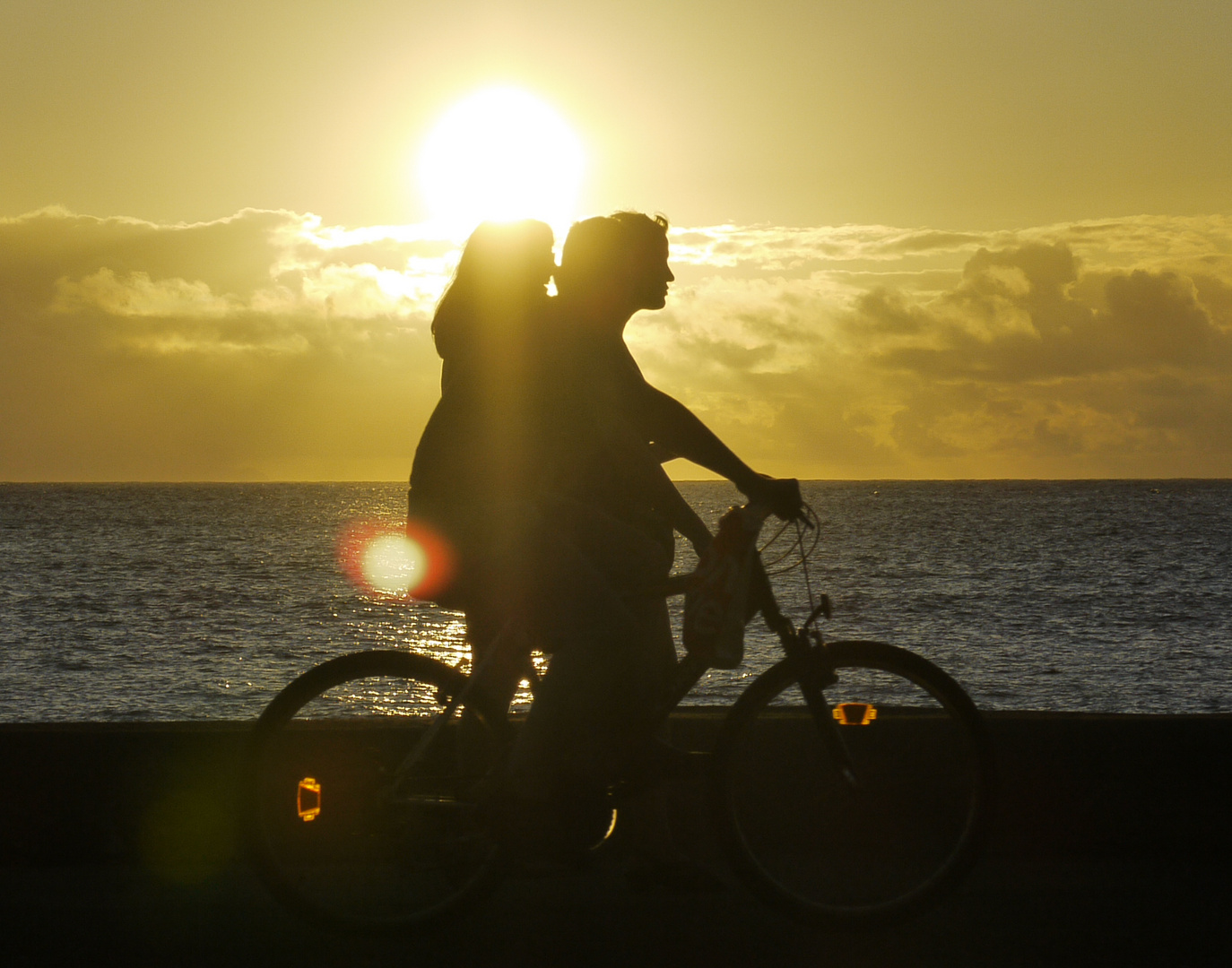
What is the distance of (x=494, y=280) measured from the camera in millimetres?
3352

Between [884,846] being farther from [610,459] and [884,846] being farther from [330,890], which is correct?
[330,890]

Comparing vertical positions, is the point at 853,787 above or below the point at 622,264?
below

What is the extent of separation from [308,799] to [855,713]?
1.59 meters

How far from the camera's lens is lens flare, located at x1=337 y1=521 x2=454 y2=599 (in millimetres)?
3398

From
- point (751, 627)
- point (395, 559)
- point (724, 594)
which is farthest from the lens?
point (395, 559)

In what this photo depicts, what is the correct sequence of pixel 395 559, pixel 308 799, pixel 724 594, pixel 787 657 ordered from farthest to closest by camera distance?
pixel 395 559 < pixel 308 799 < pixel 787 657 < pixel 724 594

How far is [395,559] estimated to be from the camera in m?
91.4

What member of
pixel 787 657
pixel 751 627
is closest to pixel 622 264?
pixel 787 657

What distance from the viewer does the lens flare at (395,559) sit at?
3.40 meters

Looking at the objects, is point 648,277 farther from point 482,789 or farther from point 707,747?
point 707,747

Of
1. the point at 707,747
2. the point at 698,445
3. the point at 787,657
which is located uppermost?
the point at 698,445

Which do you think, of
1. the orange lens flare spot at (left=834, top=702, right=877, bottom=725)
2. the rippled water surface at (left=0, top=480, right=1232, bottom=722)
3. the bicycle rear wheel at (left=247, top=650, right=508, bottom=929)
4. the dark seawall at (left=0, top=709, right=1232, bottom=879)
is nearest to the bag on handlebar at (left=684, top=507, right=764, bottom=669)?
the orange lens flare spot at (left=834, top=702, right=877, bottom=725)

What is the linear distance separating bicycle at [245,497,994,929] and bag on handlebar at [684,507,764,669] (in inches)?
2.6

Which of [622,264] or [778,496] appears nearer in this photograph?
[778,496]
